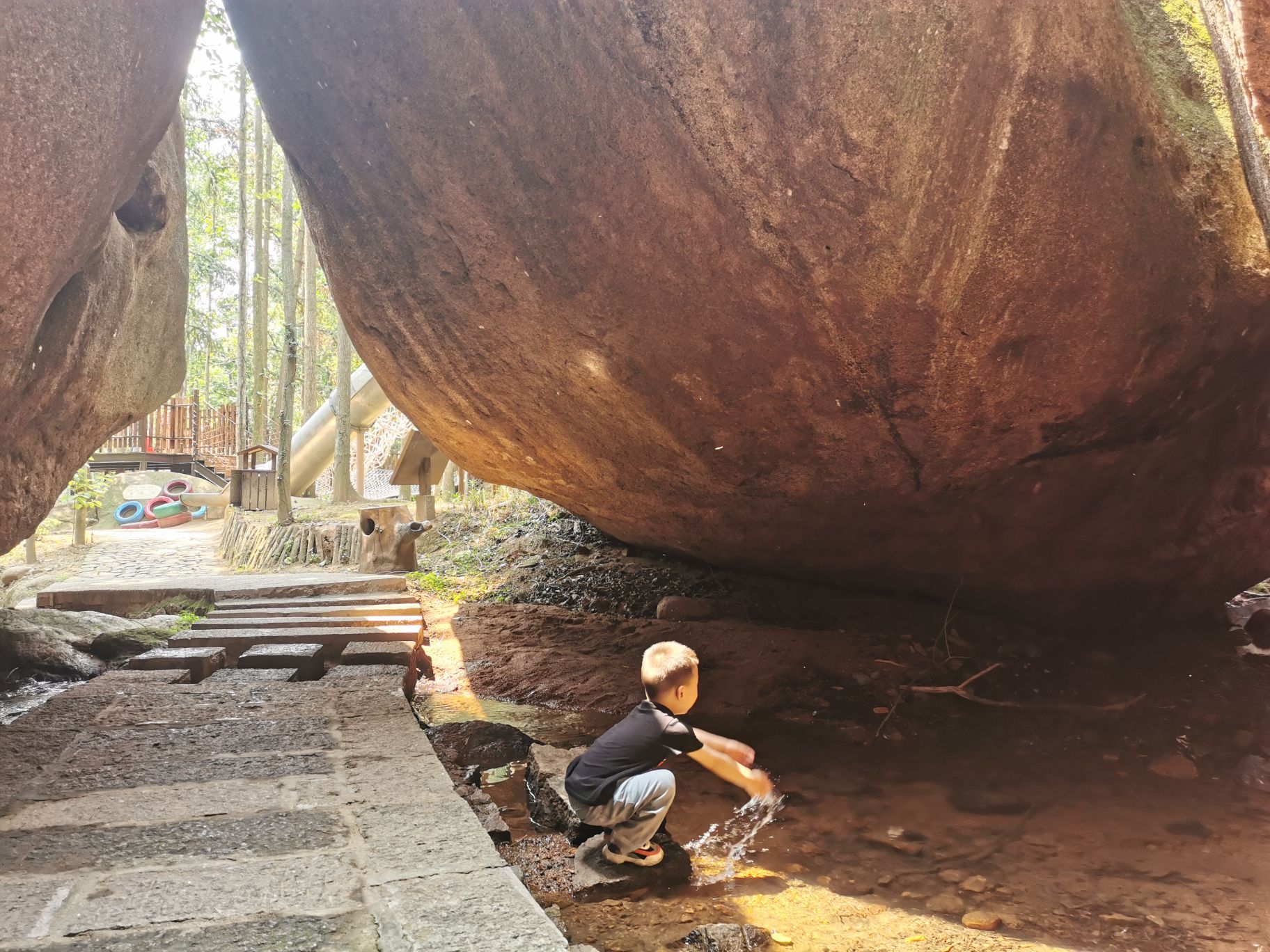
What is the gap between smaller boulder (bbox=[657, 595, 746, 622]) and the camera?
6.86 meters

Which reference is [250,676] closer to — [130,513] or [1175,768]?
[1175,768]

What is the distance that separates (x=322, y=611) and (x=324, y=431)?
1062 cm

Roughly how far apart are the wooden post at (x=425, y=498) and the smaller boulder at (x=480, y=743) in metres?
6.62

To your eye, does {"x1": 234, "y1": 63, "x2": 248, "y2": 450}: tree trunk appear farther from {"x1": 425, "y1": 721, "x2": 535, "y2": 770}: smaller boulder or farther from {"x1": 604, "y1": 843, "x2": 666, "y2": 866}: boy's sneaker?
{"x1": 604, "y1": 843, "x2": 666, "y2": 866}: boy's sneaker

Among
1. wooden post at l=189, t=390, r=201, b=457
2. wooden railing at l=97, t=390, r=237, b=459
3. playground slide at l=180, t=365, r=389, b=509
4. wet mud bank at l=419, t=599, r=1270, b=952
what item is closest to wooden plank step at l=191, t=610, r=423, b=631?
wet mud bank at l=419, t=599, r=1270, b=952

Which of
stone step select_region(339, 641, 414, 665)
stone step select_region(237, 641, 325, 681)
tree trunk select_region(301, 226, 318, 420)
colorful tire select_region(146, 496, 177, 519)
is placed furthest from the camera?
tree trunk select_region(301, 226, 318, 420)

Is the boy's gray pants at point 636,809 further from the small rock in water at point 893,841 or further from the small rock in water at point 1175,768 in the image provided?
the small rock in water at point 1175,768

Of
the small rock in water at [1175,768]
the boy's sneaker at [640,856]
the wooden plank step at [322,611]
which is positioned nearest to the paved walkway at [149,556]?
the wooden plank step at [322,611]

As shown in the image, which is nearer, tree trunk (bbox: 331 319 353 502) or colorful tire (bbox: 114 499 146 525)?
tree trunk (bbox: 331 319 353 502)

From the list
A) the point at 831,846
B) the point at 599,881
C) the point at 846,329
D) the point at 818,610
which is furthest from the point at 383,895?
the point at 818,610

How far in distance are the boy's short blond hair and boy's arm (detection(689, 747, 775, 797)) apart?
0.23m

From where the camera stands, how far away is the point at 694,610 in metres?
6.91

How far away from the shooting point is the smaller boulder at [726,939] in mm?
2438

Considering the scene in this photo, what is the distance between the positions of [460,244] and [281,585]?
413 cm
